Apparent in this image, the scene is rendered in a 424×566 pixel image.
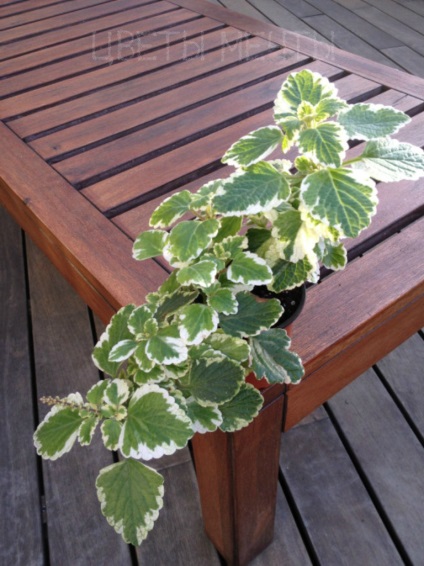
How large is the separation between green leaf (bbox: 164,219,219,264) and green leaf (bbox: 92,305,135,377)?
83 mm

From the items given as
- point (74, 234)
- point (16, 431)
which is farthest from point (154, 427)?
point (16, 431)

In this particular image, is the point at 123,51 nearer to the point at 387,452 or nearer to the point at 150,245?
the point at 150,245

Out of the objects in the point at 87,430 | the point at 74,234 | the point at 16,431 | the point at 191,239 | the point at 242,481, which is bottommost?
the point at 16,431

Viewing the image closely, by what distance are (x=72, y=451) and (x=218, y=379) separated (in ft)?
2.47

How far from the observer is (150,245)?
1.75 ft

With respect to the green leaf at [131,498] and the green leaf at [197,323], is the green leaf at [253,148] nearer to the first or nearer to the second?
the green leaf at [197,323]

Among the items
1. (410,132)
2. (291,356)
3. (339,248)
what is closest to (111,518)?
(291,356)

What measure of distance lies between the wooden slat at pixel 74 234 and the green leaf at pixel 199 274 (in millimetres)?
279

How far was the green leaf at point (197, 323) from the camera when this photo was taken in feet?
1.47

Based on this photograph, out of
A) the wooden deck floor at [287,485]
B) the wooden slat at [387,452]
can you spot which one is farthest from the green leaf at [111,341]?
the wooden slat at [387,452]

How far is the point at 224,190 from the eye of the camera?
457mm

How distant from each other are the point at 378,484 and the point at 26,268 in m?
1.11

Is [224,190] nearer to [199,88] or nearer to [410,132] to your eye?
[410,132]

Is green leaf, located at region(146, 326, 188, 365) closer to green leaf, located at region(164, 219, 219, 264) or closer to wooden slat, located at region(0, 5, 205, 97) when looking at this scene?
green leaf, located at region(164, 219, 219, 264)
